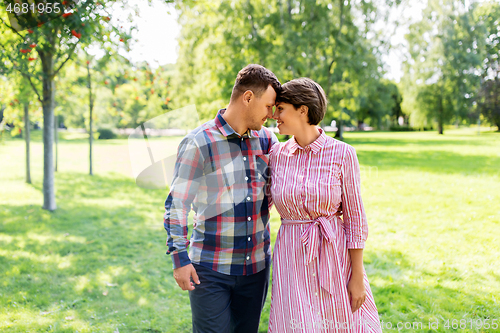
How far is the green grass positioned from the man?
1799mm

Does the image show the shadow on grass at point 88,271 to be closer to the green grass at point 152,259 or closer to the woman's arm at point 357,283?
the green grass at point 152,259

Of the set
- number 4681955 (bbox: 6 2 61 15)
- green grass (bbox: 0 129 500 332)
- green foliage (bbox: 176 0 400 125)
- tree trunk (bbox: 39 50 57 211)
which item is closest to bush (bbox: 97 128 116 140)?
green foliage (bbox: 176 0 400 125)

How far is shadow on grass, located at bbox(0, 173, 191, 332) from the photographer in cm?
384

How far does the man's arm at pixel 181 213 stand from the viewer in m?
2.05

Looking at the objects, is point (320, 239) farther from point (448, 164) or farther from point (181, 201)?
point (448, 164)

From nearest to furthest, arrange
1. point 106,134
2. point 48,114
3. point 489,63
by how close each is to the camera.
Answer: point 48,114 → point 489,63 → point 106,134

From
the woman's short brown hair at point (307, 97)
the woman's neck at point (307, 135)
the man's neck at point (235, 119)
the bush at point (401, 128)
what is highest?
the bush at point (401, 128)

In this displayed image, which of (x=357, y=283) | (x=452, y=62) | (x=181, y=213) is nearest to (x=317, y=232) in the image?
(x=357, y=283)

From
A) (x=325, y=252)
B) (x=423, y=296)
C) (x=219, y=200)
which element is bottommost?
(x=423, y=296)

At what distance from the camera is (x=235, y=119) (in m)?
2.25

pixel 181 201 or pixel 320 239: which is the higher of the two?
pixel 181 201

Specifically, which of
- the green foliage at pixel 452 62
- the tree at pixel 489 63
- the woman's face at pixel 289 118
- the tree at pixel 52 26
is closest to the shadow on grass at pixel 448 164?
the tree at pixel 52 26

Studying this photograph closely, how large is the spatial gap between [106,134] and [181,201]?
40.9m

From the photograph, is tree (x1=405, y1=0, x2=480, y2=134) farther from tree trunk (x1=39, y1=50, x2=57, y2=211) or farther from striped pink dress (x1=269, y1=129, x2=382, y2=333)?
striped pink dress (x1=269, y1=129, x2=382, y2=333)
